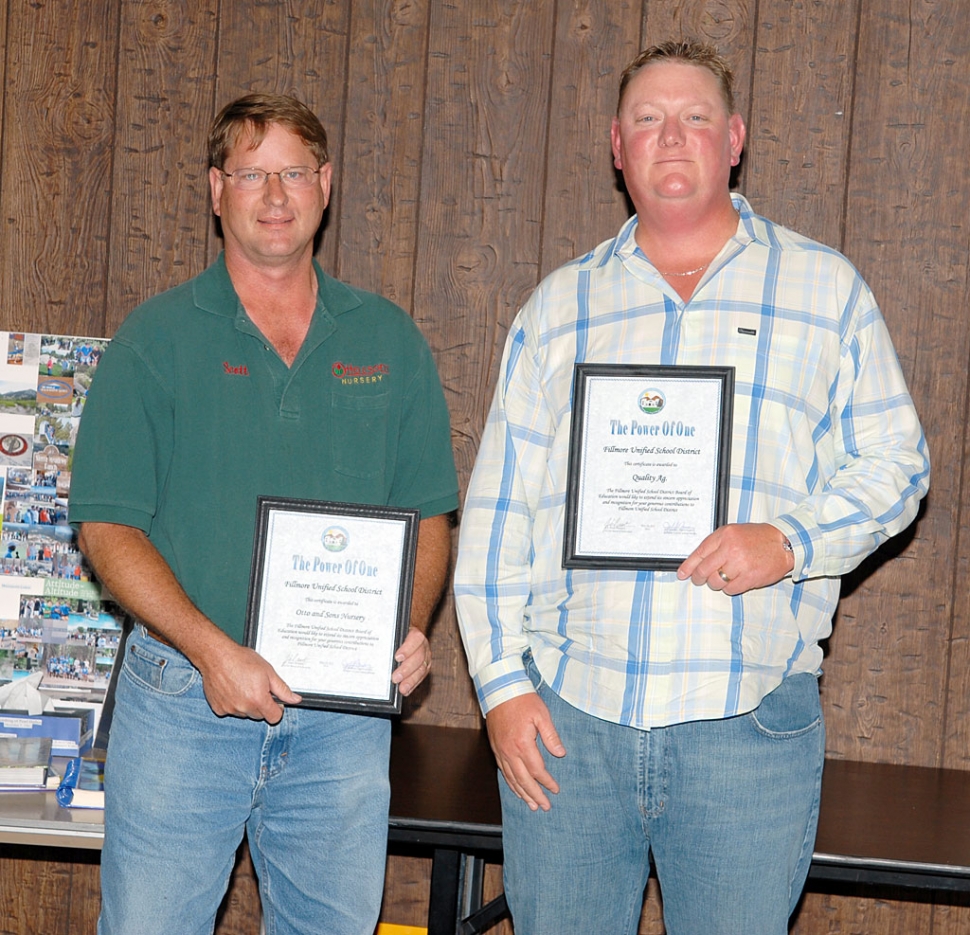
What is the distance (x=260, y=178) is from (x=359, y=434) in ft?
1.44

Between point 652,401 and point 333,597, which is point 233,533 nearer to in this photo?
point 333,597

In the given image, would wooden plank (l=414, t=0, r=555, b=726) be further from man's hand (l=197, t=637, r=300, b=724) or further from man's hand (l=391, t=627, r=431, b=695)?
man's hand (l=197, t=637, r=300, b=724)

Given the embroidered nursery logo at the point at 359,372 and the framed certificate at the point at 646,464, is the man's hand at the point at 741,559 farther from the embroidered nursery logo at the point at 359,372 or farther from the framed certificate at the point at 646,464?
the embroidered nursery logo at the point at 359,372

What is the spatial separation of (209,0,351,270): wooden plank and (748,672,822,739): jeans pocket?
1532 millimetres

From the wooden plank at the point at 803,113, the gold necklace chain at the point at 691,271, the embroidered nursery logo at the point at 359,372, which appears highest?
the wooden plank at the point at 803,113

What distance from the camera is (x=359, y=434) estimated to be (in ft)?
6.13

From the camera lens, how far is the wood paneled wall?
8.12ft

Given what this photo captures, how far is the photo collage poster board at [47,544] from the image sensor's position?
2494 millimetres

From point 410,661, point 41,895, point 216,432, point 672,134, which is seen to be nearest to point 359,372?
point 216,432

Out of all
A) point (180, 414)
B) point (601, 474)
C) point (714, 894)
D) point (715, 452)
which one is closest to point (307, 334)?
point (180, 414)

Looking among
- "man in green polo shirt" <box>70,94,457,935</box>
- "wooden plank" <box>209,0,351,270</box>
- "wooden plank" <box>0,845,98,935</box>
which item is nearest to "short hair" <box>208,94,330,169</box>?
"man in green polo shirt" <box>70,94,457,935</box>

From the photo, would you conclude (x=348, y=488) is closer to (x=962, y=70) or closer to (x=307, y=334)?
(x=307, y=334)

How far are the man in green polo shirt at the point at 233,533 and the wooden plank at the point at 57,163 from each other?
34.5 inches
